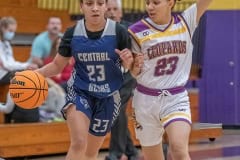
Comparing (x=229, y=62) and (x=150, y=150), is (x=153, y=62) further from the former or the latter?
(x=229, y=62)

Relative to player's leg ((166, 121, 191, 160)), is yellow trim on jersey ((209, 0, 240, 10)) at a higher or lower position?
higher

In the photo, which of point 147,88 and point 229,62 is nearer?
point 147,88

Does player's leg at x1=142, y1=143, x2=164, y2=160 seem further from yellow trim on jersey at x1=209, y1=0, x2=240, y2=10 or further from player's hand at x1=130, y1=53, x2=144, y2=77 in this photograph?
yellow trim on jersey at x1=209, y1=0, x2=240, y2=10

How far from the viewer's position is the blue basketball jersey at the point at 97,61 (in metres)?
5.36

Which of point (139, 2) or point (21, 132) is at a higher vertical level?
point (139, 2)

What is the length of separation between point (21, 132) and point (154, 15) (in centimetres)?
344

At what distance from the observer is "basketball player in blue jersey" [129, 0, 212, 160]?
5062 millimetres

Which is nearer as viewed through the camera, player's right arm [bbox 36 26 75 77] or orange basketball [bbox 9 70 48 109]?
orange basketball [bbox 9 70 48 109]

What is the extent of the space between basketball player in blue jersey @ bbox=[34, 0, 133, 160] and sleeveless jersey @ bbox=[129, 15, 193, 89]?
232mm

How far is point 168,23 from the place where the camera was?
5172mm

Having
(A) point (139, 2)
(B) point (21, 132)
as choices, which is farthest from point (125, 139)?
(A) point (139, 2)

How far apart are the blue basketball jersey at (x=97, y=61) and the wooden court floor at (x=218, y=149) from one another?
9.60 feet

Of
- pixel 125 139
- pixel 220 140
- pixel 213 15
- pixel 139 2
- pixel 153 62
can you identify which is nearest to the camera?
pixel 153 62

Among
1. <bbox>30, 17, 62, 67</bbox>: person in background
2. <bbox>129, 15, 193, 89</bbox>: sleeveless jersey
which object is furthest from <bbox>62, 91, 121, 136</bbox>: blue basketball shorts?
<bbox>30, 17, 62, 67</bbox>: person in background
